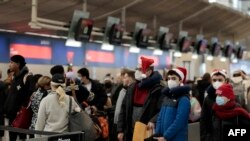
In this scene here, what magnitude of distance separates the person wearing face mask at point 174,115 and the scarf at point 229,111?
0.39 m

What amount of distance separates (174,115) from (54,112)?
1506 mm

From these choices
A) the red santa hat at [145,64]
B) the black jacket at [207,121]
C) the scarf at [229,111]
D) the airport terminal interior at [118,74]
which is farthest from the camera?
the red santa hat at [145,64]

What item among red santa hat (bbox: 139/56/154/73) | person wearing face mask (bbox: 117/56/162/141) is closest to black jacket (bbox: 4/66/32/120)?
person wearing face mask (bbox: 117/56/162/141)

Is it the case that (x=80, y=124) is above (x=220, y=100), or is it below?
below

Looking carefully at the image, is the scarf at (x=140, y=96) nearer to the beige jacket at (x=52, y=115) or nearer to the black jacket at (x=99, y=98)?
the beige jacket at (x=52, y=115)

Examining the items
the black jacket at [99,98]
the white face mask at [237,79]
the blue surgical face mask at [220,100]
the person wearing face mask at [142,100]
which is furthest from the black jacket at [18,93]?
the white face mask at [237,79]

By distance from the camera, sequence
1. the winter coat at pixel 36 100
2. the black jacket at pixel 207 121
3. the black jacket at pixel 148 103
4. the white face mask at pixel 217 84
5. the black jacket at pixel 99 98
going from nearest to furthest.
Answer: the black jacket at pixel 207 121, the white face mask at pixel 217 84, the black jacket at pixel 148 103, the winter coat at pixel 36 100, the black jacket at pixel 99 98

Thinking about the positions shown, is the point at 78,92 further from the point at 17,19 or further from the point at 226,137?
the point at 17,19

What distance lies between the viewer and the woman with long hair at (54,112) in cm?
551

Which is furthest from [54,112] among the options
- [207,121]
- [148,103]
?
[207,121]

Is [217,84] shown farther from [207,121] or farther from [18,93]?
[18,93]

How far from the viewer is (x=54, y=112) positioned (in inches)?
218

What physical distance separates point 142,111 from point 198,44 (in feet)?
49.2

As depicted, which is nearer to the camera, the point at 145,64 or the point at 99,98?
the point at 145,64
